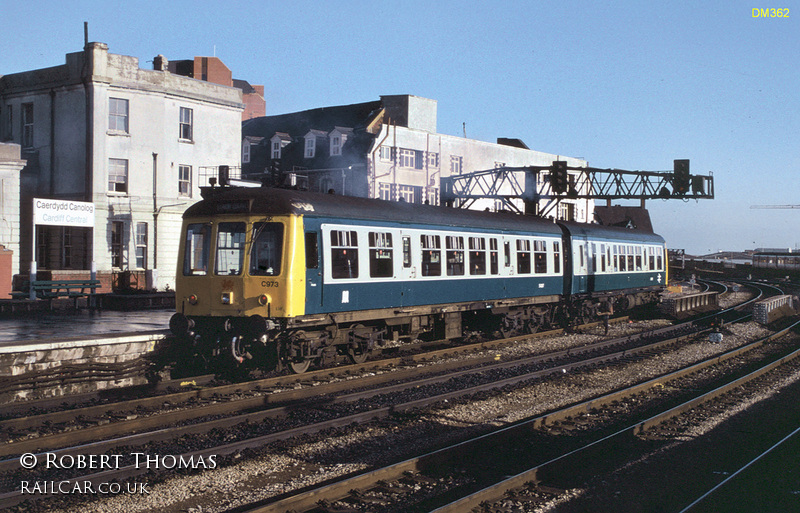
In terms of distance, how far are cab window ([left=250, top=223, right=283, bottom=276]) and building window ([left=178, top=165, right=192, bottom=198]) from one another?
2144 centimetres

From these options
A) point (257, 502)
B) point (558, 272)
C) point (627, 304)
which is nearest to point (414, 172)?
point (627, 304)

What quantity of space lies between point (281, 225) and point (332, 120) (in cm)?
4093

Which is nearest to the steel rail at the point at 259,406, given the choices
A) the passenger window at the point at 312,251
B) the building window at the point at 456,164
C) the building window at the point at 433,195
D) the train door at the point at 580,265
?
the passenger window at the point at 312,251

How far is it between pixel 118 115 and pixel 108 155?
1.75m

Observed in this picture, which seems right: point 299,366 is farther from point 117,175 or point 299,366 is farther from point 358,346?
point 117,175

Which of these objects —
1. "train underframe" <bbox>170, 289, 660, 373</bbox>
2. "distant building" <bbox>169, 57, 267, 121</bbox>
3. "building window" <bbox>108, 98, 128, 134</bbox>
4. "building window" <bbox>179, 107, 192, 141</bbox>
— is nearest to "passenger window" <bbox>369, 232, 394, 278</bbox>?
"train underframe" <bbox>170, 289, 660, 373</bbox>

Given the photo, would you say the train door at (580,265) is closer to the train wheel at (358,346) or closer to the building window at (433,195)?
the train wheel at (358,346)

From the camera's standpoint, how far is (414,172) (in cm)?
4741

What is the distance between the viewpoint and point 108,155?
3094cm

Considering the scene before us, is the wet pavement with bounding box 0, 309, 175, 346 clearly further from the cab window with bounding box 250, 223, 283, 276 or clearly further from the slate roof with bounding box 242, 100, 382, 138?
the slate roof with bounding box 242, 100, 382, 138

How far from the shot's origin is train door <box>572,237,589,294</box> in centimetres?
2319

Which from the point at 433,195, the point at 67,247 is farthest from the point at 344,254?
the point at 433,195

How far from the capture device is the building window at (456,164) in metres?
50.1

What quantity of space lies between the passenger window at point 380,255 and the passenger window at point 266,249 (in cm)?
240
